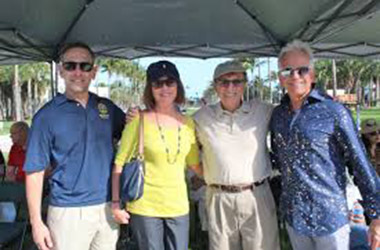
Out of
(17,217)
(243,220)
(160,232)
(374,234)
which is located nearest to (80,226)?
(160,232)

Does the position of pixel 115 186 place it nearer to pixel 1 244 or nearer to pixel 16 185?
pixel 1 244

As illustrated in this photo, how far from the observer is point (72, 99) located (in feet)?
10.4

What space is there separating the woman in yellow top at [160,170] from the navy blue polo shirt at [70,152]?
128 mm

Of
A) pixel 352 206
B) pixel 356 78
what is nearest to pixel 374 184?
pixel 352 206

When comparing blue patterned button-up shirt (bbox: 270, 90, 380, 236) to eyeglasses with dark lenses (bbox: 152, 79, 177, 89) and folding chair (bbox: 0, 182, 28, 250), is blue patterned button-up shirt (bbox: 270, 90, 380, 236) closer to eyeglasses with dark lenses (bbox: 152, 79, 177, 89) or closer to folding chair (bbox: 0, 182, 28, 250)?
eyeglasses with dark lenses (bbox: 152, 79, 177, 89)

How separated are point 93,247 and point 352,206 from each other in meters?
2.88

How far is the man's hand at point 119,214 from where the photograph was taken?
3189mm

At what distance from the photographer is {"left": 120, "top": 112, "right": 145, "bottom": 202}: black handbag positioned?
10.2ft

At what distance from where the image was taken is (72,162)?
3.11m

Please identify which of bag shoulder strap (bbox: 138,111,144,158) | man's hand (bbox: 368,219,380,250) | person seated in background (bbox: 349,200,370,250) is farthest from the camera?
person seated in background (bbox: 349,200,370,250)

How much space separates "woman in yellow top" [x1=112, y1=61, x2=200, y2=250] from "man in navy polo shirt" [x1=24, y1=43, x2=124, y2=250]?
0.42ft

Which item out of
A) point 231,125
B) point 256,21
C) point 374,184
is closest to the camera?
point 374,184

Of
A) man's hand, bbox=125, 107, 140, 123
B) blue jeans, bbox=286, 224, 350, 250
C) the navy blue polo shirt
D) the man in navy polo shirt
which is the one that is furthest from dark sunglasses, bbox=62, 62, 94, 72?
blue jeans, bbox=286, 224, 350, 250

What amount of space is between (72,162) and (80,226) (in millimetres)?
412
